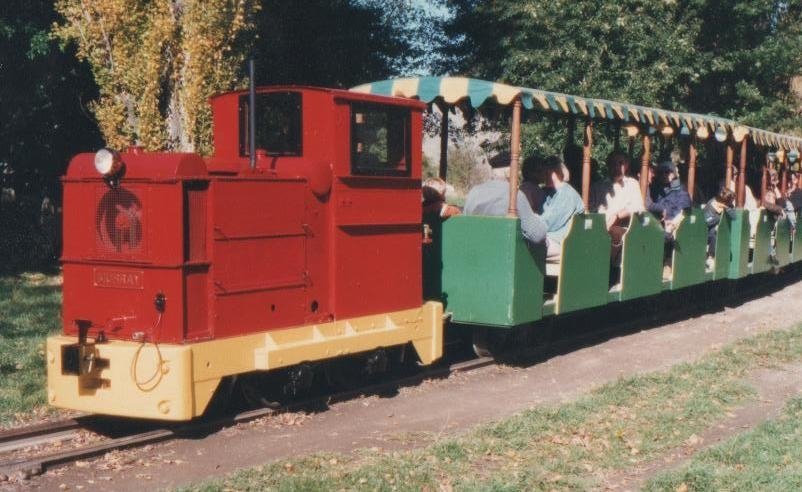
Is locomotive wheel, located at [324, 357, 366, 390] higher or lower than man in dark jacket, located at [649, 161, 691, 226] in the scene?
lower

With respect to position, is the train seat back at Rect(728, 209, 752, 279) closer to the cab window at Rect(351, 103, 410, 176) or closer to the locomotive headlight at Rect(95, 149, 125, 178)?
the cab window at Rect(351, 103, 410, 176)

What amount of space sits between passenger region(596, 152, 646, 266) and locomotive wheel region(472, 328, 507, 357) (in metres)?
2.25

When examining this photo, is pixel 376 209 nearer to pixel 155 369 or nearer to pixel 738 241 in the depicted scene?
pixel 155 369

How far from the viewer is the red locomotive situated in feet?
22.4

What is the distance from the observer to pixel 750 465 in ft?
20.9

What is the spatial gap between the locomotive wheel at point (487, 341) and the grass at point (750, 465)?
3270 mm

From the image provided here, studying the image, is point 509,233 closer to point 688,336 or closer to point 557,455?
point 557,455

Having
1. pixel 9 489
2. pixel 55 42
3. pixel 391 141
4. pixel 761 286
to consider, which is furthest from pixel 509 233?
pixel 55 42

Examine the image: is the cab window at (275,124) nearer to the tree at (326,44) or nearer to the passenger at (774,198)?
the passenger at (774,198)

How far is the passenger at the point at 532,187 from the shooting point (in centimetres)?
1081

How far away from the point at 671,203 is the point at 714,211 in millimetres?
1368

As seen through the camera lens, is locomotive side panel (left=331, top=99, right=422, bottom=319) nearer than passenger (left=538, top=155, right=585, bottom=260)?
Yes

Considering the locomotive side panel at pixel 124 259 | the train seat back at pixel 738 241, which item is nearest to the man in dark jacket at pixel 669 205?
the train seat back at pixel 738 241

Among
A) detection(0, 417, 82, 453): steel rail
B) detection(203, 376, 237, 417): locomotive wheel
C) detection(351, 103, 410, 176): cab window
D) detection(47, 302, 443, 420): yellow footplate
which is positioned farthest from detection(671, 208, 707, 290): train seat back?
detection(0, 417, 82, 453): steel rail
